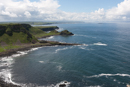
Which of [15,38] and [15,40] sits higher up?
[15,38]

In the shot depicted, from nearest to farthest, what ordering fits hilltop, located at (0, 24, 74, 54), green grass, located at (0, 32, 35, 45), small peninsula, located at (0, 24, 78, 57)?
1. small peninsula, located at (0, 24, 78, 57)
2. hilltop, located at (0, 24, 74, 54)
3. green grass, located at (0, 32, 35, 45)

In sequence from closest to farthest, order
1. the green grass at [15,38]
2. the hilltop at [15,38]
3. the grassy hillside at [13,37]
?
the hilltop at [15,38] → the grassy hillside at [13,37] → the green grass at [15,38]

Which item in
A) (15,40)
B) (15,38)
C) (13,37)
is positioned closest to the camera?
(15,40)

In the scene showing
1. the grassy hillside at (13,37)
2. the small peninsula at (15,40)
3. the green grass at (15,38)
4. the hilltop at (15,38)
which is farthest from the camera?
the green grass at (15,38)

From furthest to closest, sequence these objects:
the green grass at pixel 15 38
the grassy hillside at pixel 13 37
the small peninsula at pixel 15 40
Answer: the green grass at pixel 15 38 → the grassy hillside at pixel 13 37 → the small peninsula at pixel 15 40

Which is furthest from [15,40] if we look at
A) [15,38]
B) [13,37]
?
[13,37]

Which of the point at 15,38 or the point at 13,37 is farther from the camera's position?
the point at 13,37

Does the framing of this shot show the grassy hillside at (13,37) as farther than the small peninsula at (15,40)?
Yes

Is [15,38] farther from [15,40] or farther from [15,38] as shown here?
[15,40]

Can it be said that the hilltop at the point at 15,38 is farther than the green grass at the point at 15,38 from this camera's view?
No

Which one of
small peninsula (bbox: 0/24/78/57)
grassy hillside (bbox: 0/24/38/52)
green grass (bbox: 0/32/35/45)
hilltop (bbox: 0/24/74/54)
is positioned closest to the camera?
small peninsula (bbox: 0/24/78/57)

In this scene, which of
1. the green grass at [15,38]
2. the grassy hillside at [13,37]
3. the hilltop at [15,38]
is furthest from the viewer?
the green grass at [15,38]

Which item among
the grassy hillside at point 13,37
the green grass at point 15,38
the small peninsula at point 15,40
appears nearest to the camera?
the small peninsula at point 15,40
